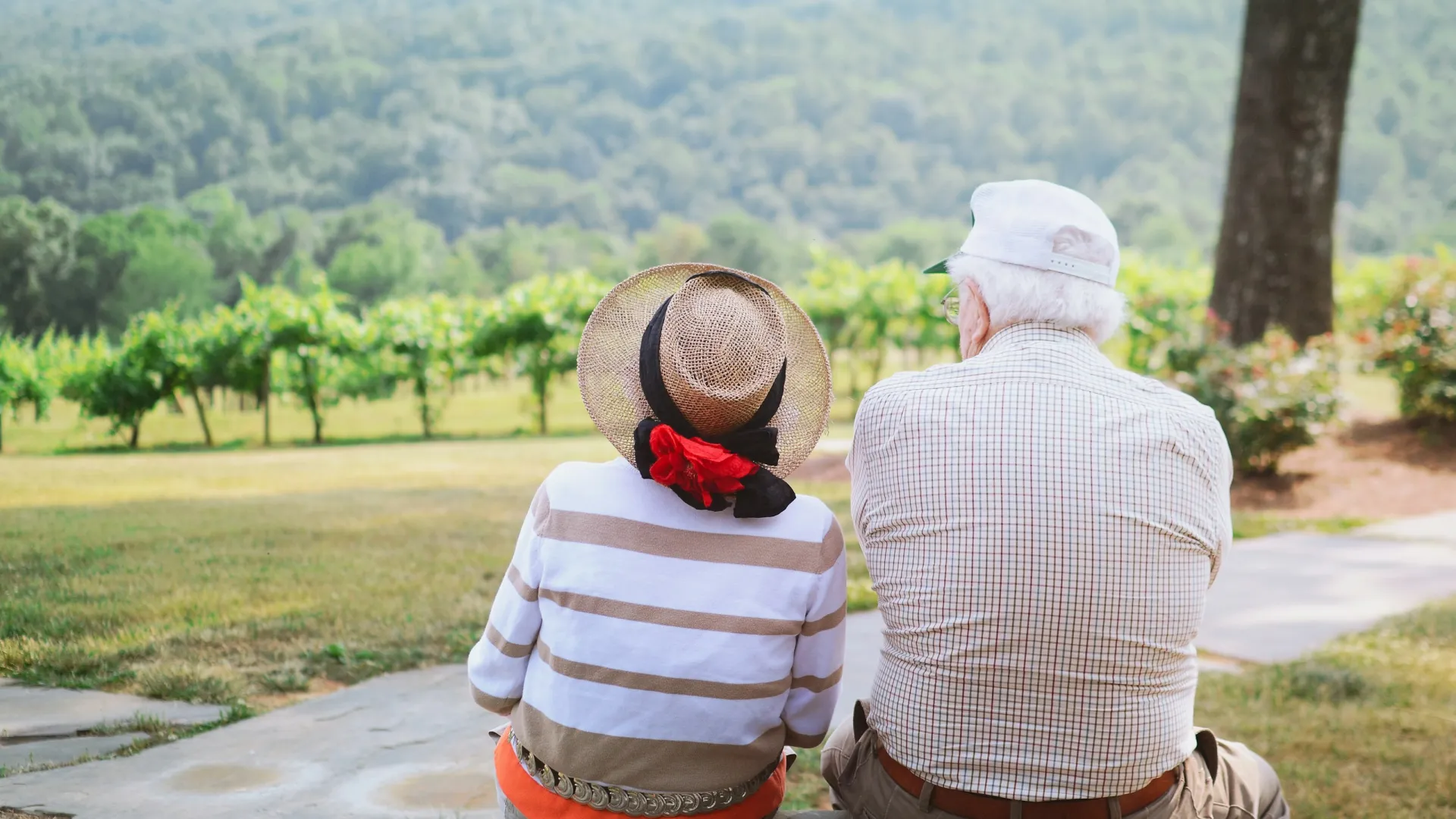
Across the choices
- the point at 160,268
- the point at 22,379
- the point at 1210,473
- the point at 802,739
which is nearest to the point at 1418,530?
the point at 1210,473

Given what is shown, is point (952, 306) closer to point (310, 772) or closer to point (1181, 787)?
point (1181, 787)

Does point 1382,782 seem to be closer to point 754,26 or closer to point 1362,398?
point 1362,398

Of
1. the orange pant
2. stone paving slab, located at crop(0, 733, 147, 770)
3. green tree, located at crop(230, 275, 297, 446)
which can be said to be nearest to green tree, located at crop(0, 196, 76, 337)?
green tree, located at crop(230, 275, 297, 446)

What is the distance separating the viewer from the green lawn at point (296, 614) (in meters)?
3.38

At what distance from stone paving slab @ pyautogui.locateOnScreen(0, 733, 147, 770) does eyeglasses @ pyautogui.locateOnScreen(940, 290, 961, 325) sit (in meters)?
2.32

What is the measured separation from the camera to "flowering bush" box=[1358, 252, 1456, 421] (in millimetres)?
8898

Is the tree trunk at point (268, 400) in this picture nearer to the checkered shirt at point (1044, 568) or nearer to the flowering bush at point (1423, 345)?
the checkered shirt at point (1044, 568)

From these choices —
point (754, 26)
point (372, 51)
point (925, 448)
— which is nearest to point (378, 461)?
point (372, 51)

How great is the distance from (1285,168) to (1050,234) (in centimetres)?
759

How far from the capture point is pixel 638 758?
6.31 ft

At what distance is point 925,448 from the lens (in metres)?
1.92

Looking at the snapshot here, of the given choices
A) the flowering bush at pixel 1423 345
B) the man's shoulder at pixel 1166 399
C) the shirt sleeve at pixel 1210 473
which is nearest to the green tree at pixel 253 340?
the man's shoulder at pixel 1166 399

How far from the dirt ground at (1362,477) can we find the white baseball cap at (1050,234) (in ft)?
20.3

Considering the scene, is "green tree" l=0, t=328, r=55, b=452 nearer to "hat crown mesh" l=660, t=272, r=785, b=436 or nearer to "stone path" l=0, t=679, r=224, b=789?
"stone path" l=0, t=679, r=224, b=789
